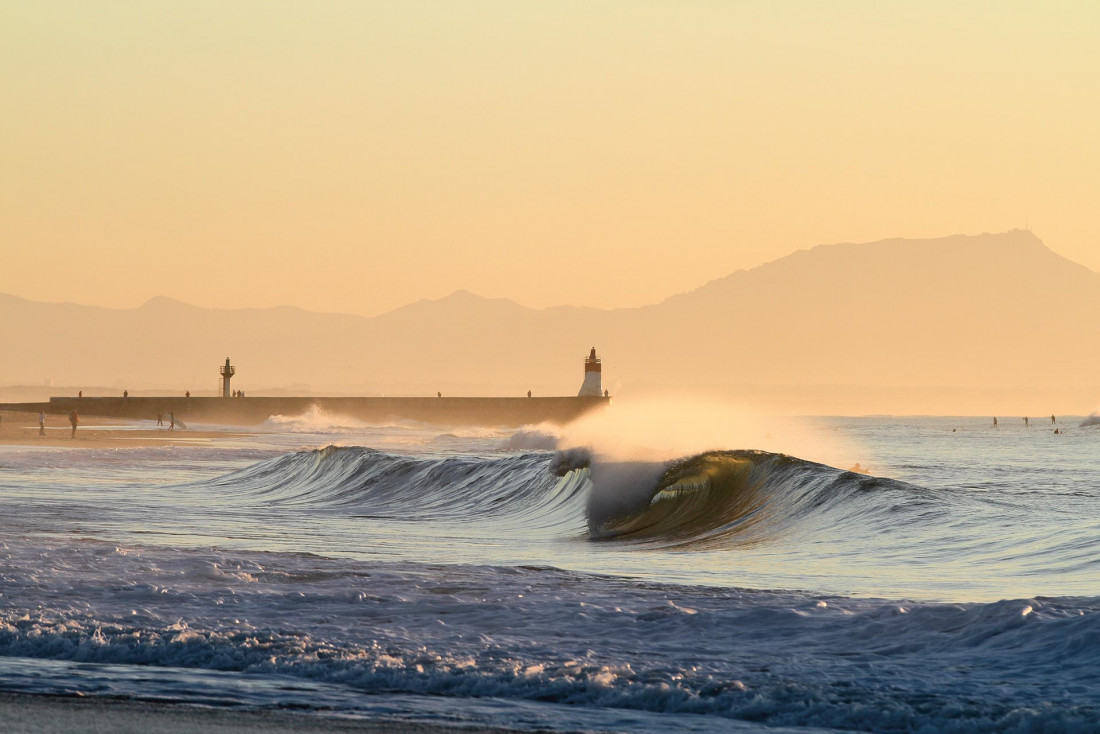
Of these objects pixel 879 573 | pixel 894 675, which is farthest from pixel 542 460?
pixel 894 675

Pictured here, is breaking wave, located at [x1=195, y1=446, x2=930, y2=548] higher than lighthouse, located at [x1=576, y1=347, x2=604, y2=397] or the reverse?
the reverse

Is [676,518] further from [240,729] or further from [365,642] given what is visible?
[240,729]

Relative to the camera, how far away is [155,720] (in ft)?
19.5

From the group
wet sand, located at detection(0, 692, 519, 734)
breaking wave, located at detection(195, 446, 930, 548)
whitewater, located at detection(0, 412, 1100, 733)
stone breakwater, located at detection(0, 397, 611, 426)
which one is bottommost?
wet sand, located at detection(0, 692, 519, 734)

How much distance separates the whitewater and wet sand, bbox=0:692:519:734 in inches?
6.3

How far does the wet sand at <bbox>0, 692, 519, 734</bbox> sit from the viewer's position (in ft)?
18.9

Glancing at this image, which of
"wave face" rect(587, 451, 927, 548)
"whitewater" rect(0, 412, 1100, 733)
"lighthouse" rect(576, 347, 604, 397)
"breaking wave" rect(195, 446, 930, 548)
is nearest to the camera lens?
"whitewater" rect(0, 412, 1100, 733)

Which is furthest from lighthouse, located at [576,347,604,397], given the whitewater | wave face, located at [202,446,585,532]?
the whitewater

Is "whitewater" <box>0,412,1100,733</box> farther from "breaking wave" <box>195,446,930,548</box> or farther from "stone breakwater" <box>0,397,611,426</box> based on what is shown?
"stone breakwater" <box>0,397,611,426</box>

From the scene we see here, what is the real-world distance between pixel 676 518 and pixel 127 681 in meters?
12.2

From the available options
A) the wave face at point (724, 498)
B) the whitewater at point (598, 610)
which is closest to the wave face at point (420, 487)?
the wave face at point (724, 498)

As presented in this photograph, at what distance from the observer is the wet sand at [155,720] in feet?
18.9

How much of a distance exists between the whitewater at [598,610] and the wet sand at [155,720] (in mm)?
160

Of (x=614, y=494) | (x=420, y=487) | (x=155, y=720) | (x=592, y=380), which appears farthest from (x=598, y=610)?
(x=592, y=380)
